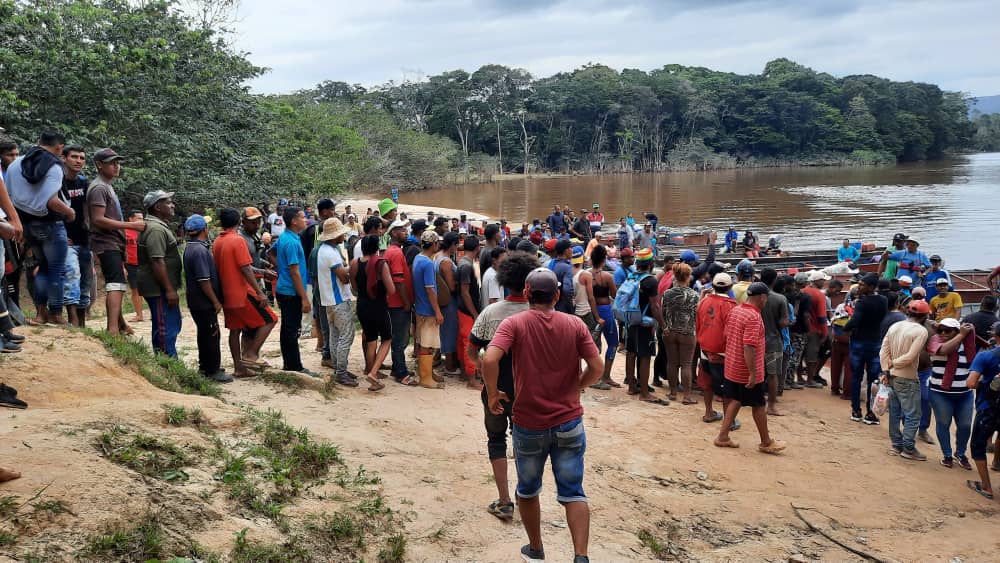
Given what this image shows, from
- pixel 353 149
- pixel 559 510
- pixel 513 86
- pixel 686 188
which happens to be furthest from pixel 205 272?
pixel 513 86

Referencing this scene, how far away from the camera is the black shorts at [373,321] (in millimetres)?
6797

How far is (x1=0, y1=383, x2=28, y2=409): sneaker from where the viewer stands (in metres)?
4.02

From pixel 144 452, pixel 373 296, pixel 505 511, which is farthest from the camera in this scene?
pixel 373 296

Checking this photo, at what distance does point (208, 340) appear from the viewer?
6188 millimetres

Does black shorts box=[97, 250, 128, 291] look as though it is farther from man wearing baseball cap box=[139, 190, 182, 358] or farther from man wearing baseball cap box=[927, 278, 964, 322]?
man wearing baseball cap box=[927, 278, 964, 322]

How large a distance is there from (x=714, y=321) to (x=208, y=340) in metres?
5.01

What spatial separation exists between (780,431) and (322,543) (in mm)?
5522

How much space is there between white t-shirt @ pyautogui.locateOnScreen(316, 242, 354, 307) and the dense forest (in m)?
8.71

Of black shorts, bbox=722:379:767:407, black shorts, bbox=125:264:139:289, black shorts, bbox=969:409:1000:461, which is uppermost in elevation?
black shorts, bbox=125:264:139:289

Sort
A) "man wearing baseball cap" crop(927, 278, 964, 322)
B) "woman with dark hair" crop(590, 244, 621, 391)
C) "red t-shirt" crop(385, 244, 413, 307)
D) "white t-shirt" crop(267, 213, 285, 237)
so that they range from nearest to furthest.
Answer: "red t-shirt" crop(385, 244, 413, 307) < "woman with dark hair" crop(590, 244, 621, 391) < "man wearing baseball cap" crop(927, 278, 964, 322) < "white t-shirt" crop(267, 213, 285, 237)

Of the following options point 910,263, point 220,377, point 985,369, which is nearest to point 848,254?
point 910,263

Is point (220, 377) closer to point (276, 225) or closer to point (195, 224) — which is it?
point (195, 224)

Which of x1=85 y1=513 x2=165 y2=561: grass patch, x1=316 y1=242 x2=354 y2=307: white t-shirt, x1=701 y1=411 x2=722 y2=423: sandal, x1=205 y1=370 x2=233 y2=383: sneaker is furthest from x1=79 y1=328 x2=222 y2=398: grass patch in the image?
x1=701 y1=411 x2=722 y2=423: sandal

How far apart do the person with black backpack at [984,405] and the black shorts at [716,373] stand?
84.9 inches
